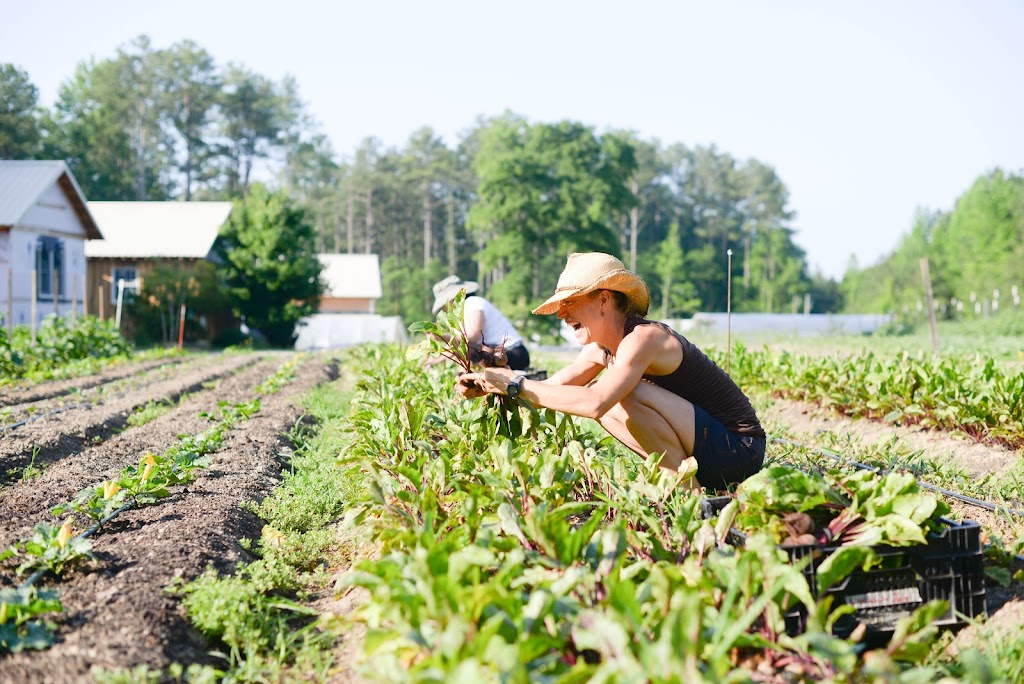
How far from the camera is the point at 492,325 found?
674cm

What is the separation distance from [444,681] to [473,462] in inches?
82.8

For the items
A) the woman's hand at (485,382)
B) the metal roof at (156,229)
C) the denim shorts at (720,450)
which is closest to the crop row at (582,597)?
the woman's hand at (485,382)

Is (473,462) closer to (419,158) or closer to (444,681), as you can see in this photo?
(444,681)

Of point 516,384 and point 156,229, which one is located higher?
point 156,229

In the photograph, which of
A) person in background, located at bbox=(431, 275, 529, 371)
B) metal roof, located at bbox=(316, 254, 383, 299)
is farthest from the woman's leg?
metal roof, located at bbox=(316, 254, 383, 299)

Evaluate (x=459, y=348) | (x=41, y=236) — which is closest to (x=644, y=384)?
(x=459, y=348)

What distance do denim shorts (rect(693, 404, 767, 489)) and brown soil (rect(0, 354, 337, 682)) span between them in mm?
2212

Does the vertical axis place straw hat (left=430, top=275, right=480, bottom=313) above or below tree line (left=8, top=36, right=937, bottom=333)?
below

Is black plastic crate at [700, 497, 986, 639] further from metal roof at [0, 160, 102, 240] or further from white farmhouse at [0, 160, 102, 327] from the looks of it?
metal roof at [0, 160, 102, 240]

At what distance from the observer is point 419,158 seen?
62469 mm

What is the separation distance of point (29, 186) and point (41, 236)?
4.20 ft

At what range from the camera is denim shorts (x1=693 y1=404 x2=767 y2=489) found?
3.91 metres

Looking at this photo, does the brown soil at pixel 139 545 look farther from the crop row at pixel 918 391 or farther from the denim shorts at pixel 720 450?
the crop row at pixel 918 391

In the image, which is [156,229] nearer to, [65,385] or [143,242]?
[143,242]
